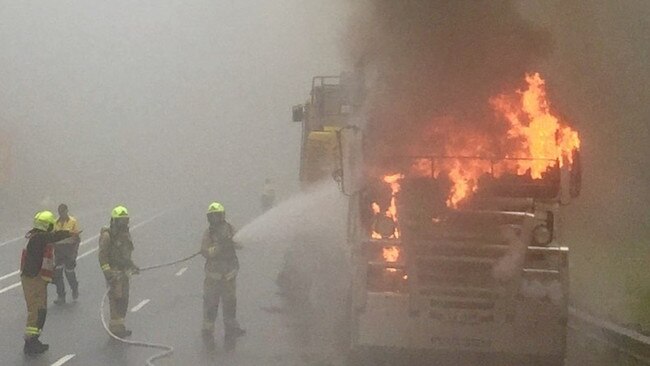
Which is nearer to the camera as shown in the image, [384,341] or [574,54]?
[384,341]

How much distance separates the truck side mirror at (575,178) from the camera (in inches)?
372

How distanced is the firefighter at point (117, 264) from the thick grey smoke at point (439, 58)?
12.9ft

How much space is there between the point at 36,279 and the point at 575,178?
20.5 feet

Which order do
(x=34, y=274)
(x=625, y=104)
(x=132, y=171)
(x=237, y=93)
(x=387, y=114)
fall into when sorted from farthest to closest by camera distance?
(x=237, y=93) < (x=132, y=171) < (x=625, y=104) < (x=34, y=274) < (x=387, y=114)

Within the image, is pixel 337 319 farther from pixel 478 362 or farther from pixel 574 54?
pixel 574 54

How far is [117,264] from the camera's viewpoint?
12383 millimetres

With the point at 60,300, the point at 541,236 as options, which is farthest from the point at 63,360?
the point at 541,236

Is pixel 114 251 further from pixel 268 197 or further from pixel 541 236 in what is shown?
pixel 268 197

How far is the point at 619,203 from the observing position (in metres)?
23.0

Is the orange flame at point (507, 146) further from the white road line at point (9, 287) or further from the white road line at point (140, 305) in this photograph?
the white road line at point (9, 287)

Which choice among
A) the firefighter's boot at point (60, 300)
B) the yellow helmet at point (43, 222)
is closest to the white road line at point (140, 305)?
the firefighter's boot at point (60, 300)

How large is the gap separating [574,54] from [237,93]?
219 ft

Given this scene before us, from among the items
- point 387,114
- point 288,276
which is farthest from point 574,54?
point 387,114

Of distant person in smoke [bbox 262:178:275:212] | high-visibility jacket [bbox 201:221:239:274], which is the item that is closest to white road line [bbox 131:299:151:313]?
high-visibility jacket [bbox 201:221:239:274]
